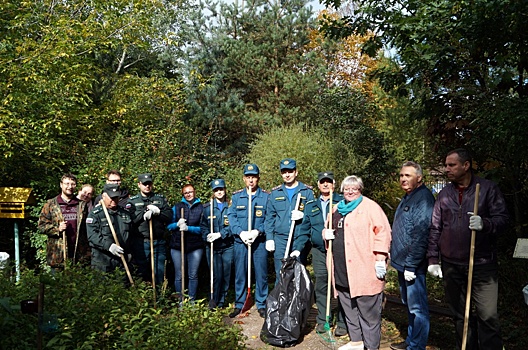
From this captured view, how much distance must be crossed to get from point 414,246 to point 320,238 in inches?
59.6

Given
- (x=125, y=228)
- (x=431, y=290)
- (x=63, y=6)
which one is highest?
(x=63, y=6)

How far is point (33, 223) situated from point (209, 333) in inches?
204

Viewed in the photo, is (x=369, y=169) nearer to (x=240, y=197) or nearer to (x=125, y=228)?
(x=240, y=197)

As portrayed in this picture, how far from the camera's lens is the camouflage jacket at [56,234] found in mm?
6902

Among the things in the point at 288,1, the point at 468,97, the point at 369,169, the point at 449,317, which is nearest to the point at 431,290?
the point at 449,317

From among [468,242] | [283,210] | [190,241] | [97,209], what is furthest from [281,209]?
[468,242]

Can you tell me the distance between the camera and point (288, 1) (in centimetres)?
2131

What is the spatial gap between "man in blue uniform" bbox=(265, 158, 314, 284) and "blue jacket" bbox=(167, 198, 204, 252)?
3.36 ft

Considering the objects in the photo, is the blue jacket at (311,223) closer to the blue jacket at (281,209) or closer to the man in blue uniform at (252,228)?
the blue jacket at (281,209)

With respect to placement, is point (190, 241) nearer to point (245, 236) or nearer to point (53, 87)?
point (245, 236)

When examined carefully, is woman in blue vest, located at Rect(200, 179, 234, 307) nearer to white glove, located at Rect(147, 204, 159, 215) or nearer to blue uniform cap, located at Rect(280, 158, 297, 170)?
white glove, located at Rect(147, 204, 159, 215)

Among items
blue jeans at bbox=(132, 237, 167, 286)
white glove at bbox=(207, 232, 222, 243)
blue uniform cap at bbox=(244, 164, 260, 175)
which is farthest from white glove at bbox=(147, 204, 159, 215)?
blue uniform cap at bbox=(244, 164, 260, 175)

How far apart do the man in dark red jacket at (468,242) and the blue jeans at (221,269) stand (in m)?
3.26

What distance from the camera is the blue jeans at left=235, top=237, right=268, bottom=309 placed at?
7.22 metres
